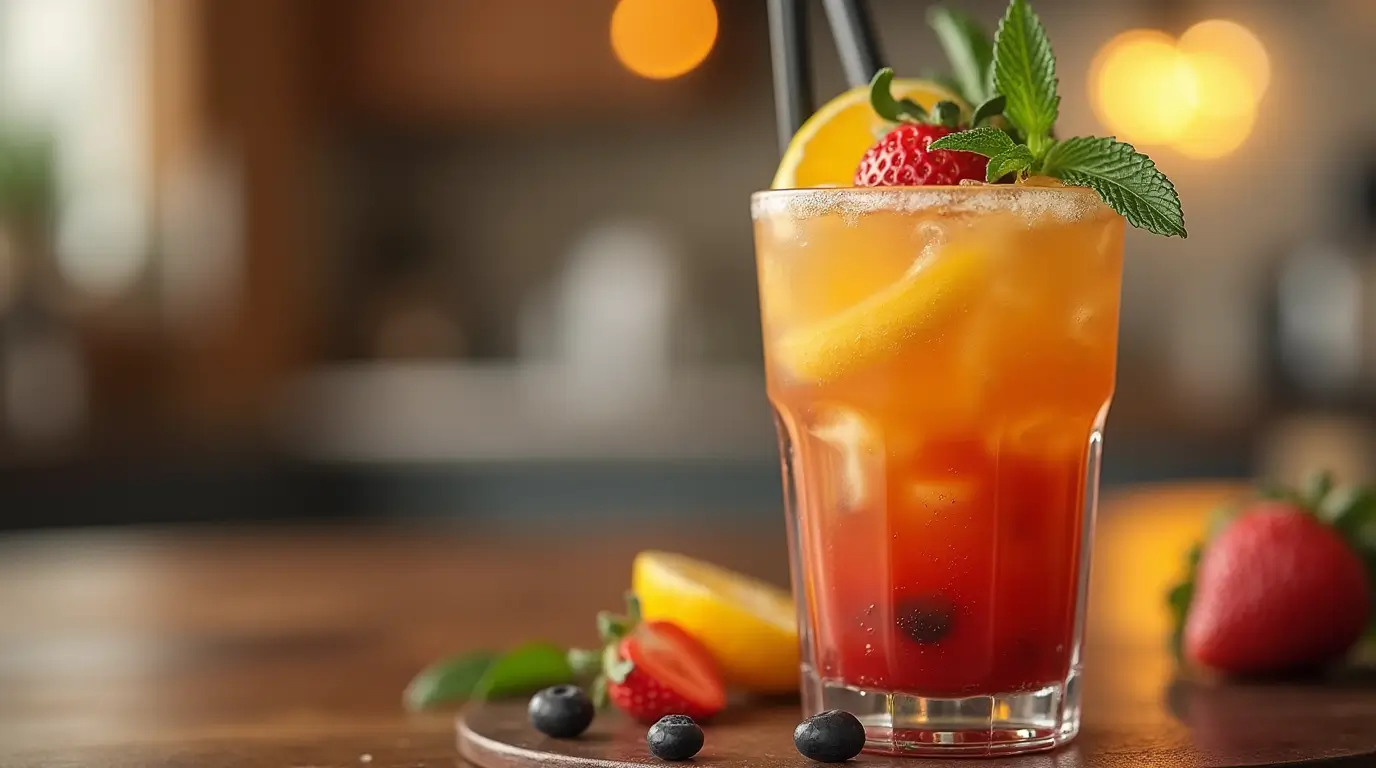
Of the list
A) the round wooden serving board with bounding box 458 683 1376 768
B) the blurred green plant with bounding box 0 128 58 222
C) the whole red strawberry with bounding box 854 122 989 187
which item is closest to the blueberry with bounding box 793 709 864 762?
the round wooden serving board with bounding box 458 683 1376 768

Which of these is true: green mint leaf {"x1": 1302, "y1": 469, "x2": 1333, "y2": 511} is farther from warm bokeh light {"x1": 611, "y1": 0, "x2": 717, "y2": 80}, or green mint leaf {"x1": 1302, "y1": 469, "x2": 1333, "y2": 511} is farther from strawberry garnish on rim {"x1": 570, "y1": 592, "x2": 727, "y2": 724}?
warm bokeh light {"x1": 611, "y1": 0, "x2": 717, "y2": 80}

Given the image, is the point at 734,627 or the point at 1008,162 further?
the point at 734,627

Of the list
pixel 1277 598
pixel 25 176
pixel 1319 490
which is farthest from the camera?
pixel 25 176

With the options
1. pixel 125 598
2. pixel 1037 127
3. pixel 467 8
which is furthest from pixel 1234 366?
pixel 1037 127

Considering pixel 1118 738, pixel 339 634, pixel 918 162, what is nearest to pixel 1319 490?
pixel 1118 738

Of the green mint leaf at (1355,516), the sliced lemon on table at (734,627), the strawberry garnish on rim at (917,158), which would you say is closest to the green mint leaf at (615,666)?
the sliced lemon on table at (734,627)

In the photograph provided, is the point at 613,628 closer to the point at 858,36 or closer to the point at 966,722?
the point at 966,722

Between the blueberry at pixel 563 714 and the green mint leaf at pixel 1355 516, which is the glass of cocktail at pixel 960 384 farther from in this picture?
the green mint leaf at pixel 1355 516
